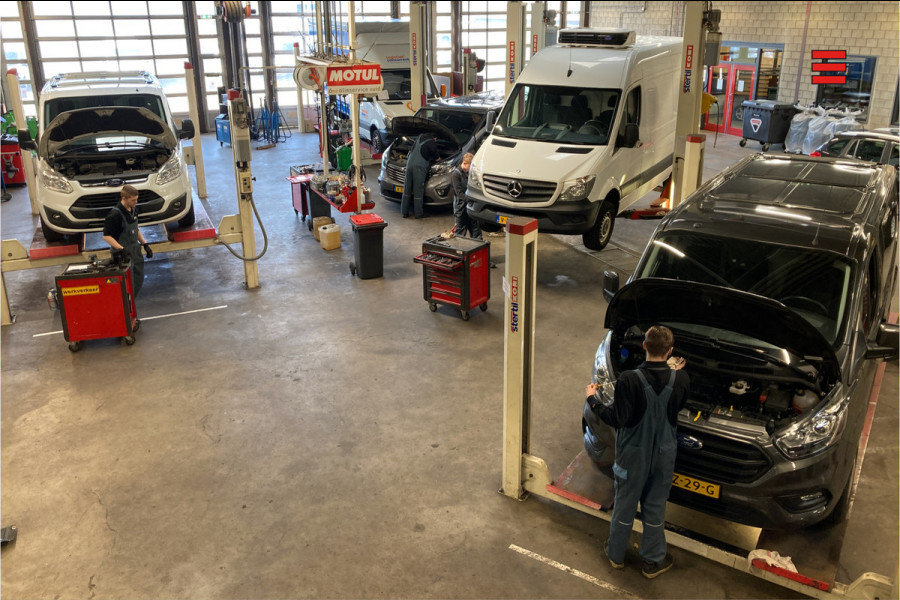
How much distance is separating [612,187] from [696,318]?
16.3 ft

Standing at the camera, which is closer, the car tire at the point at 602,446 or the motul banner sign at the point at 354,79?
the car tire at the point at 602,446

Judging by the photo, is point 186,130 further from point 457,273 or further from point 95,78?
point 457,273

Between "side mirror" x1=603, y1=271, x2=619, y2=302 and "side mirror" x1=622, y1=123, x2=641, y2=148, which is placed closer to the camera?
"side mirror" x1=603, y1=271, x2=619, y2=302

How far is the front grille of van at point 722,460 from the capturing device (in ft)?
13.4

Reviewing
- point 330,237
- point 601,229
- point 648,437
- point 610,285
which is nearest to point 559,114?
point 601,229

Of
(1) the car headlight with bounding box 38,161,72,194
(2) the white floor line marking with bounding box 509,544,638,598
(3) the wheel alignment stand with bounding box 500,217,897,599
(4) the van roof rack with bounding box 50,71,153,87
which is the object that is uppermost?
(4) the van roof rack with bounding box 50,71,153,87

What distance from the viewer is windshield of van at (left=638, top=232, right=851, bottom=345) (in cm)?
477

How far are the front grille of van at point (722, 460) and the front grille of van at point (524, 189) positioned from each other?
4.95 m

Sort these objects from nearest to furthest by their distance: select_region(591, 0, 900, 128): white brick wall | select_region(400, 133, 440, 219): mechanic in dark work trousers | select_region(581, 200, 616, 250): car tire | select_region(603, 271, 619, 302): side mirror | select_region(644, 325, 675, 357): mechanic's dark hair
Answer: select_region(644, 325, 675, 357): mechanic's dark hair → select_region(603, 271, 619, 302): side mirror → select_region(581, 200, 616, 250): car tire → select_region(400, 133, 440, 219): mechanic in dark work trousers → select_region(591, 0, 900, 128): white brick wall

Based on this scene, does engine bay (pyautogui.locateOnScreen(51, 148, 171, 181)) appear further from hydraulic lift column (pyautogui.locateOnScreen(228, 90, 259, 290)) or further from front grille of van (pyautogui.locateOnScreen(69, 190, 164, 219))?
hydraulic lift column (pyautogui.locateOnScreen(228, 90, 259, 290))

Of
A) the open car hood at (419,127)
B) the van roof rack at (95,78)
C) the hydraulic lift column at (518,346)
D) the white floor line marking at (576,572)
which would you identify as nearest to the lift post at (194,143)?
the van roof rack at (95,78)

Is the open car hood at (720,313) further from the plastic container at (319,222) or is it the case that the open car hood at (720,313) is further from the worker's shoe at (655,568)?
the plastic container at (319,222)

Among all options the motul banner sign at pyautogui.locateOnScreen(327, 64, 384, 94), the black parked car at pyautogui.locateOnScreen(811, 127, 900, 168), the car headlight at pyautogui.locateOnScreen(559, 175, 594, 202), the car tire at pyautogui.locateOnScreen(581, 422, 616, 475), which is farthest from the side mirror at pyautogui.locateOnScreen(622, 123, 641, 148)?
the car tire at pyautogui.locateOnScreen(581, 422, 616, 475)

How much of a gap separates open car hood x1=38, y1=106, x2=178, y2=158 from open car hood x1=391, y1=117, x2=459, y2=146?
3.75m
